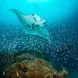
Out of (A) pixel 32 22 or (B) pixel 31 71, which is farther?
(A) pixel 32 22

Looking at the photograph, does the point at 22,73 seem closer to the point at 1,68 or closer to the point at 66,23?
the point at 1,68

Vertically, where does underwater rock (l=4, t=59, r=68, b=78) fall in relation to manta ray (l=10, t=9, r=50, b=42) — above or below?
below

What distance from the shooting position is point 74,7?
26453mm

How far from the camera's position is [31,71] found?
3.38 m

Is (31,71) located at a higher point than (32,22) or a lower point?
lower

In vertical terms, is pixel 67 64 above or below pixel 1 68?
below

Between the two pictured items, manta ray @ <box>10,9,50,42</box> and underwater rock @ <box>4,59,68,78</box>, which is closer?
underwater rock @ <box>4,59,68,78</box>

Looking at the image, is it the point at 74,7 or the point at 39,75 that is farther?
the point at 74,7

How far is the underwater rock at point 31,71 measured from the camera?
333 cm

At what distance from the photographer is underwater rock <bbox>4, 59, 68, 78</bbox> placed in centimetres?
333

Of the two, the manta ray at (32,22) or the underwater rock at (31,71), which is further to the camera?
the manta ray at (32,22)

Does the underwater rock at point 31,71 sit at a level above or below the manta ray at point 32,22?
below

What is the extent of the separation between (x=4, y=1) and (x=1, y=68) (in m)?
27.3

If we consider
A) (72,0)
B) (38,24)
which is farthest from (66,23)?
(38,24)
